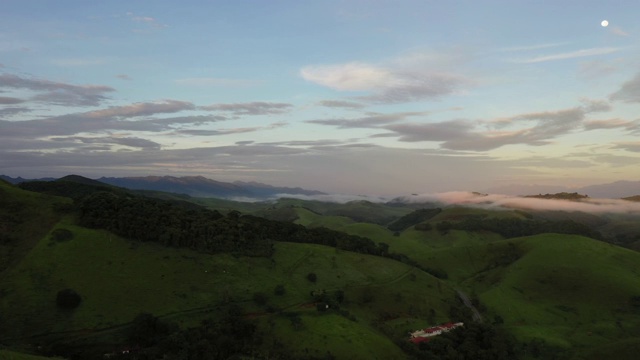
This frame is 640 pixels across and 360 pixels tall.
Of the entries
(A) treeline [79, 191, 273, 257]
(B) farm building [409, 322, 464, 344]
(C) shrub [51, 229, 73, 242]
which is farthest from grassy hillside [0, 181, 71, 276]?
(B) farm building [409, 322, 464, 344]

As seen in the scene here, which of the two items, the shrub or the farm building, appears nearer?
the farm building

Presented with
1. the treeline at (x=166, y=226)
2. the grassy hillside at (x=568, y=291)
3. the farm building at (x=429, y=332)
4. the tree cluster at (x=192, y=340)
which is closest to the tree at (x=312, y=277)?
the treeline at (x=166, y=226)

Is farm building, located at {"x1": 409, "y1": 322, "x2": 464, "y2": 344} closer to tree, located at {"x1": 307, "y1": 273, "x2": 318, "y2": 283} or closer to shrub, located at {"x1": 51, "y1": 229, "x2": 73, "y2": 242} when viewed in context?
tree, located at {"x1": 307, "y1": 273, "x2": 318, "y2": 283}

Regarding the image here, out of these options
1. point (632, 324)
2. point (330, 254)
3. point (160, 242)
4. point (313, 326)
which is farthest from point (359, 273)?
point (632, 324)

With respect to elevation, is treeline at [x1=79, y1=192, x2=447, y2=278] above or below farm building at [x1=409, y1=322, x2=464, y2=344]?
above

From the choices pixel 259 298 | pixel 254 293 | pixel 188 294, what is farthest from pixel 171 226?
pixel 259 298

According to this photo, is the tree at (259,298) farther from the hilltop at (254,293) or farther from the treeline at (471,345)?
the treeline at (471,345)

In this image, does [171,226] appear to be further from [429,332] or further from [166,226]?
[429,332]

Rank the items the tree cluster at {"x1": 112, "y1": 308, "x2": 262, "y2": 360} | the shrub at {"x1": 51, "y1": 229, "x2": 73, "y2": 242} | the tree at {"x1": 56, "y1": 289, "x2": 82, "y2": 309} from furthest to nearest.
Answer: the shrub at {"x1": 51, "y1": 229, "x2": 73, "y2": 242} < the tree at {"x1": 56, "y1": 289, "x2": 82, "y2": 309} < the tree cluster at {"x1": 112, "y1": 308, "x2": 262, "y2": 360}

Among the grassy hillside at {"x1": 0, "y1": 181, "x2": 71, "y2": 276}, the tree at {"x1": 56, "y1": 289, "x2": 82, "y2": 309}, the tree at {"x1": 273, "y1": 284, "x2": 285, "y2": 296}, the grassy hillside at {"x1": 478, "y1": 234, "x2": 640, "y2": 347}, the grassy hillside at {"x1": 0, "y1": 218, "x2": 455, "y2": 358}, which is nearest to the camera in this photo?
the grassy hillside at {"x1": 0, "y1": 218, "x2": 455, "y2": 358}

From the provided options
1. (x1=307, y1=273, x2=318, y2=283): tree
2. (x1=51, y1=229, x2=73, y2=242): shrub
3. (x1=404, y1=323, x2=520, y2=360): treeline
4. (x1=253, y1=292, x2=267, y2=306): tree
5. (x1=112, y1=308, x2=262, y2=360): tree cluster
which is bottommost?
(x1=404, y1=323, x2=520, y2=360): treeline
